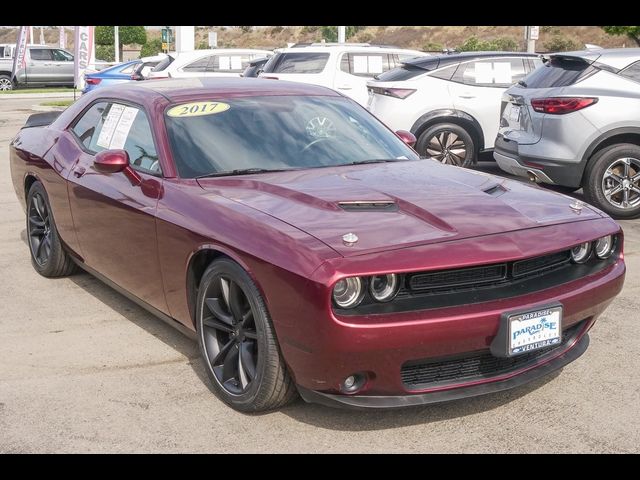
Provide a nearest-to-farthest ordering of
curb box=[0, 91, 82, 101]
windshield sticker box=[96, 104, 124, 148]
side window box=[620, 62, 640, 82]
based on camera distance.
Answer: windshield sticker box=[96, 104, 124, 148] < side window box=[620, 62, 640, 82] < curb box=[0, 91, 82, 101]

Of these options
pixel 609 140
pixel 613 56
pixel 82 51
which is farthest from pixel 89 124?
pixel 82 51

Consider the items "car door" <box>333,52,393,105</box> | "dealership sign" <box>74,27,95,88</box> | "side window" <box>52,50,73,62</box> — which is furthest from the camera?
"side window" <box>52,50,73,62</box>

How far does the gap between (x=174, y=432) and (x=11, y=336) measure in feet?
6.05

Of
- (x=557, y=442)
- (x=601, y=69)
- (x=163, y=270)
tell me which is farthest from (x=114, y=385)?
(x=601, y=69)

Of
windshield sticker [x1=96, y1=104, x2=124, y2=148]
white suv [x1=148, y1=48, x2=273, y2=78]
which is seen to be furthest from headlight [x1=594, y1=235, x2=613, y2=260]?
white suv [x1=148, y1=48, x2=273, y2=78]

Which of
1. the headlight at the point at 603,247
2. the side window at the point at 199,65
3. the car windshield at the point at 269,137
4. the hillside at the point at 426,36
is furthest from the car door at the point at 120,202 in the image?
the hillside at the point at 426,36

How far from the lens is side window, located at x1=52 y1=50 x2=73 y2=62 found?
3453cm

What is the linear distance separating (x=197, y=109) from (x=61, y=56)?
31524 mm

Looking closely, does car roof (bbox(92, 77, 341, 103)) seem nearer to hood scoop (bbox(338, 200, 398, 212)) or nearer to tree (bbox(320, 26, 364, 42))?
hood scoop (bbox(338, 200, 398, 212))

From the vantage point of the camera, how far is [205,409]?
167 inches

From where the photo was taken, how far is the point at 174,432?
399 centimetres

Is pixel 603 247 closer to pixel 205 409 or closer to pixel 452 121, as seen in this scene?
pixel 205 409

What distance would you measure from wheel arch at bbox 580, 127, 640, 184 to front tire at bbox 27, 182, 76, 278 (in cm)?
488
